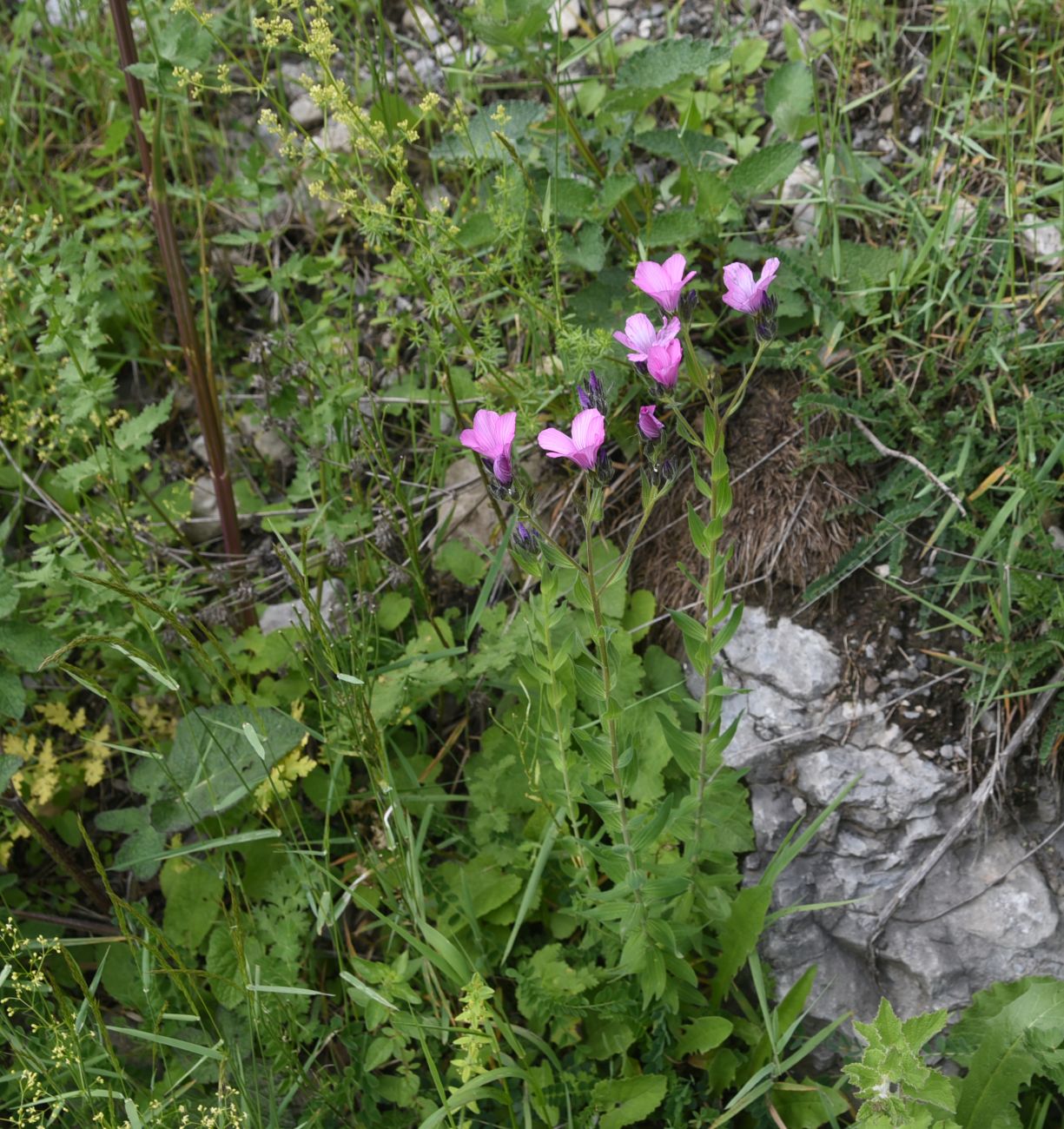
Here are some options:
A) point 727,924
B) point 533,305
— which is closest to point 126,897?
point 727,924

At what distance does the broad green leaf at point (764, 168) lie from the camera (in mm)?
2496

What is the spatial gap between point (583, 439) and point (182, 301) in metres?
1.49

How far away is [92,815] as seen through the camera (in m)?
2.68

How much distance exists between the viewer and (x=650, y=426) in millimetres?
1528

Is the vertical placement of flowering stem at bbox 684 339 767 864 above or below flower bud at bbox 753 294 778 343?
below

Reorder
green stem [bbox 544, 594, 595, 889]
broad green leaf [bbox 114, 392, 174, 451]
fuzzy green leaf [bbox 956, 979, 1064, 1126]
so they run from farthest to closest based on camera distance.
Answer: broad green leaf [bbox 114, 392, 174, 451], fuzzy green leaf [bbox 956, 979, 1064, 1126], green stem [bbox 544, 594, 595, 889]

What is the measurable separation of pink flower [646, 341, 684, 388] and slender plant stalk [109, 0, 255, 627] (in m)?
1.47

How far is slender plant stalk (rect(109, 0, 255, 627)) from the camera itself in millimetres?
2295

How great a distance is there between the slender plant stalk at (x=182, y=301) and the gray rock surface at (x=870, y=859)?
4.68 ft

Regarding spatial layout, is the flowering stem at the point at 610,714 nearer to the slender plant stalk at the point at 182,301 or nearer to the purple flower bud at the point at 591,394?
the purple flower bud at the point at 591,394

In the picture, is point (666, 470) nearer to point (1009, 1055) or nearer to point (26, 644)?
point (1009, 1055)

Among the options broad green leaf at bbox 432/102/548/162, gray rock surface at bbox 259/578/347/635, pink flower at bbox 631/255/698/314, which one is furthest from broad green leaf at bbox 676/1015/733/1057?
broad green leaf at bbox 432/102/548/162

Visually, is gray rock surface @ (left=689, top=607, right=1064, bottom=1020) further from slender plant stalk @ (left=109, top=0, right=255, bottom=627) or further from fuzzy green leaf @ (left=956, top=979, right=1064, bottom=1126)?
slender plant stalk @ (left=109, top=0, right=255, bottom=627)

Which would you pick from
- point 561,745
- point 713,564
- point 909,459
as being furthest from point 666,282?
point 909,459
